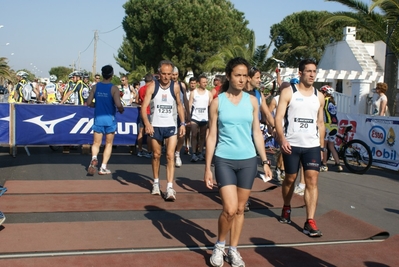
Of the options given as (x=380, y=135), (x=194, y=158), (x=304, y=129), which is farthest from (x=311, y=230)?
(x=380, y=135)

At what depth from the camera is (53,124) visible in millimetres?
12586

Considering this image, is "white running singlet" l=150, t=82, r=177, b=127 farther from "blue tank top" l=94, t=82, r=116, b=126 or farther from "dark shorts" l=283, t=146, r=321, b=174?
"dark shorts" l=283, t=146, r=321, b=174

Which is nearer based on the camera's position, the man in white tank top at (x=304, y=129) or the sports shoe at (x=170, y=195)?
the man in white tank top at (x=304, y=129)

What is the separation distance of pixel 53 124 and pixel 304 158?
24.7 feet

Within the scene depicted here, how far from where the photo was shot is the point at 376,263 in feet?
18.4

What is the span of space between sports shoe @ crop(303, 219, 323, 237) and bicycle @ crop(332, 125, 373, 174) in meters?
5.42

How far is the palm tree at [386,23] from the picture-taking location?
15470 mm

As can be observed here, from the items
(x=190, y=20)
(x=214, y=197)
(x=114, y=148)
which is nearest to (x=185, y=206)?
(x=214, y=197)

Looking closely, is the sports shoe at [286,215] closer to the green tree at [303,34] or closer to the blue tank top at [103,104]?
the blue tank top at [103,104]

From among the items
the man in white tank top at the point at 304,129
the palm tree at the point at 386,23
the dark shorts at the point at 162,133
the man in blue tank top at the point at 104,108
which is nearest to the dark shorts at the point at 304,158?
the man in white tank top at the point at 304,129

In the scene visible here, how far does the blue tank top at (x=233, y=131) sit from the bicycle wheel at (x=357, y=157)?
693cm

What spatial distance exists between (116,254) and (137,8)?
45399mm

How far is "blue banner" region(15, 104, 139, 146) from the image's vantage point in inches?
485

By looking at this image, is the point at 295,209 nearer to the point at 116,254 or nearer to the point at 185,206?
the point at 185,206
